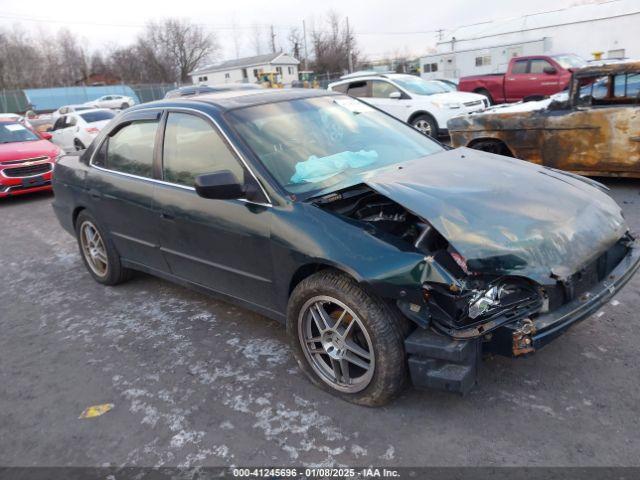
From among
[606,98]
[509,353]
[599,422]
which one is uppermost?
[606,98]

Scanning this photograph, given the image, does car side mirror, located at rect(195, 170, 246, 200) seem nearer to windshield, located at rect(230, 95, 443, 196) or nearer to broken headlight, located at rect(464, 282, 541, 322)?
windshield, located at rect(230, 95, 443, 196)

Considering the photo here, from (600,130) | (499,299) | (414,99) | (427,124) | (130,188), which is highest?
(414,99)

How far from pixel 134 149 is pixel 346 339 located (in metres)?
2.61

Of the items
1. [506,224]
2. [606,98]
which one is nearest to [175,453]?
[506,224]

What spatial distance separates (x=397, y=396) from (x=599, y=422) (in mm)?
1021

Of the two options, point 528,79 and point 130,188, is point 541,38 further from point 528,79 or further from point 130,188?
point 130,188

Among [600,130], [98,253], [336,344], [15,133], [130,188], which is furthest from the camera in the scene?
[15,133]

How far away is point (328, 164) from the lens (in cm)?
348

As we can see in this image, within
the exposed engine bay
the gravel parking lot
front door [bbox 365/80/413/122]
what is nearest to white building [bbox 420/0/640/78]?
front door [bbox 365/80/413/122]

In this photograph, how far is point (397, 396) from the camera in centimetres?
286

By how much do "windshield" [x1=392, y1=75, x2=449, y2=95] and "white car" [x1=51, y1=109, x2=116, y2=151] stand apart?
804 cm

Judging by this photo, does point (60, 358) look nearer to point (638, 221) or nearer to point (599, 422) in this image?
point (599, 422)

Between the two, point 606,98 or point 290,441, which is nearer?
point 290,441

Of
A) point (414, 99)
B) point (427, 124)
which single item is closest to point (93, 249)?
point (427, 124)
